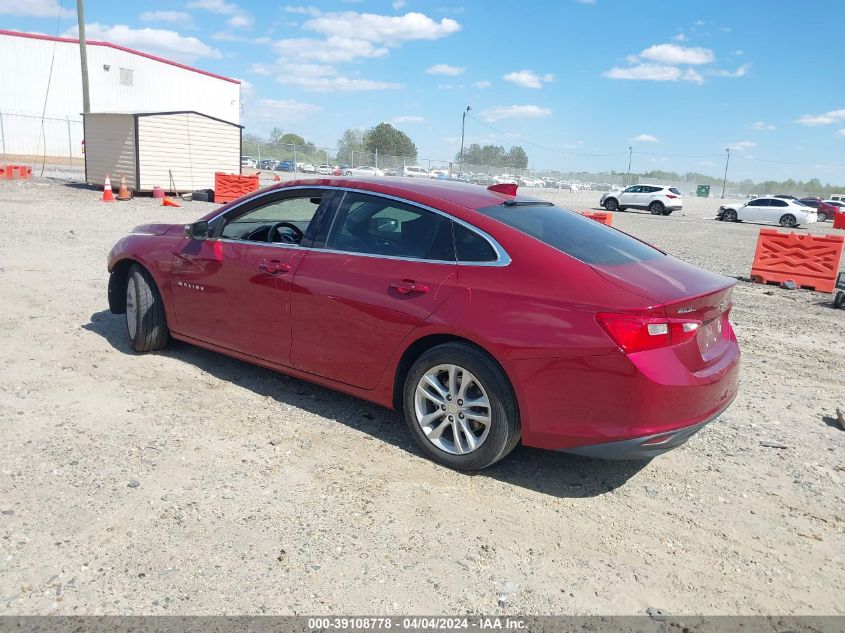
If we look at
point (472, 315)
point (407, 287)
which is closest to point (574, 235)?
point (472, 315)

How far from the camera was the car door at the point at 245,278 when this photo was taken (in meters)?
4.38

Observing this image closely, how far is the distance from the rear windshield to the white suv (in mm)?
32732

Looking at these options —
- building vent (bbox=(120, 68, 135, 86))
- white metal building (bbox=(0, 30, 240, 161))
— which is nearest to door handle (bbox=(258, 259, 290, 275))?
white metal building (bbox=(0, 30, 240, 161))

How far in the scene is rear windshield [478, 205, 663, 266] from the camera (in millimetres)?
3617

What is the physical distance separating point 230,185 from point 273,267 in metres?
18.7

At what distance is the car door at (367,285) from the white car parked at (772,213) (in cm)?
3388

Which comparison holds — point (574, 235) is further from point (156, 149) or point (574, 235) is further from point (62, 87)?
point (62, 87)

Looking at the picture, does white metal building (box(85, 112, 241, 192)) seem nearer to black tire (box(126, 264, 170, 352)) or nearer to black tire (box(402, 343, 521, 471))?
black tire (box(126, 264, 170, 352))

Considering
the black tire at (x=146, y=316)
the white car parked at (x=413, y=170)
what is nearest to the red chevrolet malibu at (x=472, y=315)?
the black tire at (x=146, y=316)

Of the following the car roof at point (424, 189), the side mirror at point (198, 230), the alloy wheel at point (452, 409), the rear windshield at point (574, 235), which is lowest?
the alloy wheel at point (452, 409)

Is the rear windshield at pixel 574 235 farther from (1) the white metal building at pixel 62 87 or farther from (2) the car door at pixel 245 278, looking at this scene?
(1) the white metal building at pixel 62 87

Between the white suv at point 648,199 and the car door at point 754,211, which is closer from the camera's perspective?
the car door at point 754,211

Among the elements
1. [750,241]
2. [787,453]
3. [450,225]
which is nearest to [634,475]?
[787,453]

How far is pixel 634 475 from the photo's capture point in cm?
382
